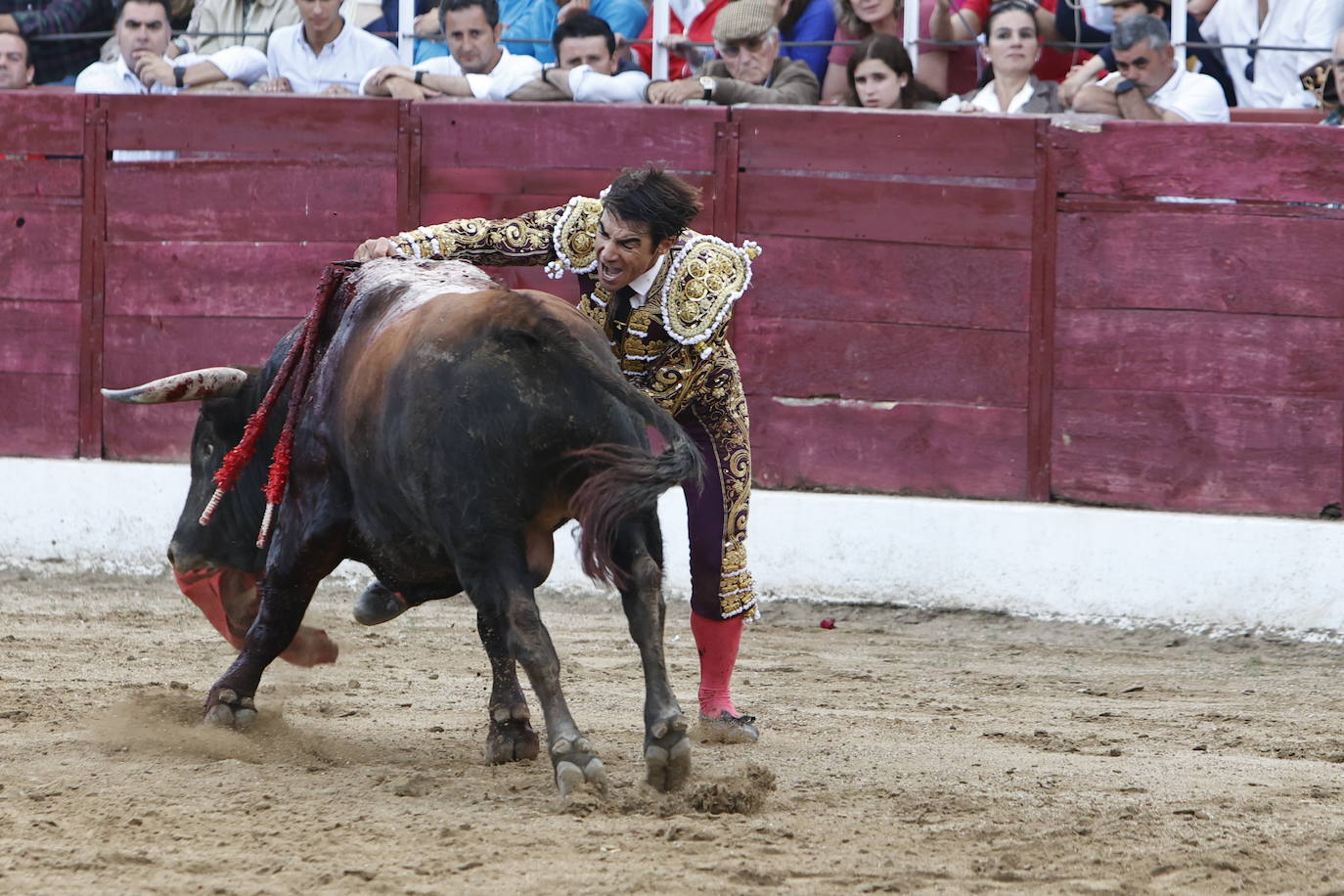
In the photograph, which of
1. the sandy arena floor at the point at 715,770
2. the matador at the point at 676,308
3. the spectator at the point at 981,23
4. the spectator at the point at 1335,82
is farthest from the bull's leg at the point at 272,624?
the spectator at the point at 1335,82

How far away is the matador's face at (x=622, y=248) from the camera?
3.61m

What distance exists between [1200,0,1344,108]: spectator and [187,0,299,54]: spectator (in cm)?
363

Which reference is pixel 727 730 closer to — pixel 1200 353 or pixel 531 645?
pixel 531 645

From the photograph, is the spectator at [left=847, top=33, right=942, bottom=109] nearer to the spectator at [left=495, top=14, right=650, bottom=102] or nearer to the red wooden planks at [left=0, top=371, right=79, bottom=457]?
the spectator at [left=495, top=14, right=650, bottom=102]

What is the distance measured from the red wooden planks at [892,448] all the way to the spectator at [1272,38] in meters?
1.48

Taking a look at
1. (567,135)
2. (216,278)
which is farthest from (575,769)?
(216,278)

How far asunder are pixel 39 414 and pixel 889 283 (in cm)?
325

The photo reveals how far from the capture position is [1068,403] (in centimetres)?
612

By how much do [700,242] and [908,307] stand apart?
2469 mm

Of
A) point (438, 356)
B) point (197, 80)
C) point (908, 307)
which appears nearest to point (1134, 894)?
point (438, 356)

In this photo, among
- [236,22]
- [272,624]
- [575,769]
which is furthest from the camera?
[236,22]

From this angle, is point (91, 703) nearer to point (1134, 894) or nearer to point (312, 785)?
point (312, 785)

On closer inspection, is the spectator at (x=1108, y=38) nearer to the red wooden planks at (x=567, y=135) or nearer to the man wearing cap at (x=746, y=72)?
the man wearing cap at (x=746, y=72)

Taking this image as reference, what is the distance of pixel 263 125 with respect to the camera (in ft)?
21.6
